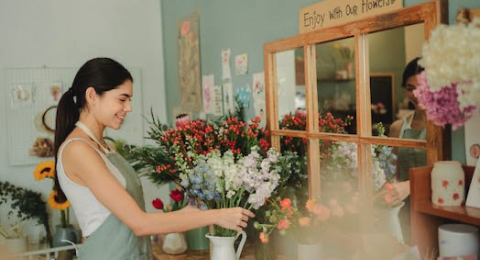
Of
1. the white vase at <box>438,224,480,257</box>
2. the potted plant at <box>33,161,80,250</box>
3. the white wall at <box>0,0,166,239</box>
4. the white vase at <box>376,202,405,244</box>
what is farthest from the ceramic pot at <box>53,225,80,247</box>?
the white vase at <box>438,224,480,257</box>

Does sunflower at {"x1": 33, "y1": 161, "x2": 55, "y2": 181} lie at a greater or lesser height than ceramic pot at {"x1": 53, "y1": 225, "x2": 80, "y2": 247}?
greater

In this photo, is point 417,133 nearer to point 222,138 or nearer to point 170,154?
point 222,138

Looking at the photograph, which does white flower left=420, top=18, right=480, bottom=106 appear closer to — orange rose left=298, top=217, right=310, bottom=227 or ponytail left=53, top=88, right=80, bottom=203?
orange rose left=298, top=217, right=310, bottom=227

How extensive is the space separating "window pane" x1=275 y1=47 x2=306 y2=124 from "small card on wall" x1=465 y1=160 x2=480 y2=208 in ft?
3.06

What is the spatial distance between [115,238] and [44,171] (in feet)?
6.54

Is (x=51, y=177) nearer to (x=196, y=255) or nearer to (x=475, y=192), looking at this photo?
(x=196, y=255)

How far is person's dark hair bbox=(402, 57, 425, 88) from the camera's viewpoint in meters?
1.49

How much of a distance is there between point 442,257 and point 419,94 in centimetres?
41

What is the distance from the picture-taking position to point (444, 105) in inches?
42.1

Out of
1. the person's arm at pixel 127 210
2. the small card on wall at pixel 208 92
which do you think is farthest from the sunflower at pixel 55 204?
the person's arm at pixel 127 210

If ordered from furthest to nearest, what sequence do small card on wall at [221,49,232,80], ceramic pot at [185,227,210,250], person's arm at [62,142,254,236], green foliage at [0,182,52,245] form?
green foliage at [0,182,52,245], small card on wall at [221,49,232,80], ceramic pot at [185,227,210,250], person's arm at [62,142,254,236]

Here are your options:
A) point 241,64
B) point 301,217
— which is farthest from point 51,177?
point 301,217

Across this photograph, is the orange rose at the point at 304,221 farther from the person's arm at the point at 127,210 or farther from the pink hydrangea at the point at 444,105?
the pink hydrangea at the point at 444,105

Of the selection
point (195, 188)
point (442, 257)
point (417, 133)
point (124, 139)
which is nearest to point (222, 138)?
point (195, 188)
